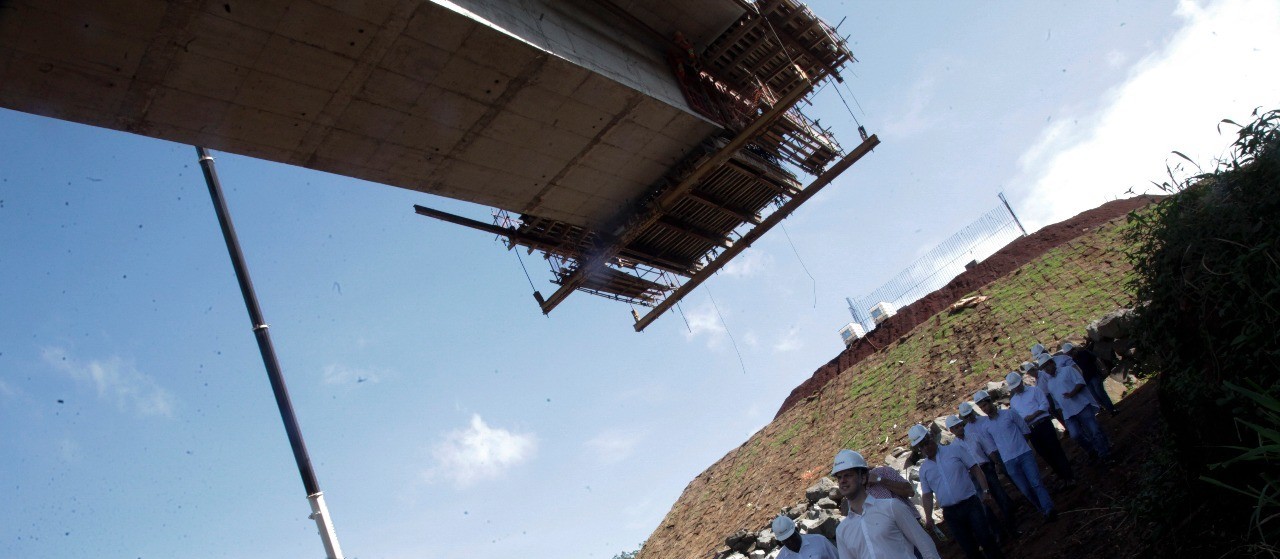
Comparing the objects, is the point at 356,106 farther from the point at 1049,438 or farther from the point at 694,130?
the point at 1049,438

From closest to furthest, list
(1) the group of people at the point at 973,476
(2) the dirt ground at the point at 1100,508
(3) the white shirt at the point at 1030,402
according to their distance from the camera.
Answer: (1) the group of people at the point at 973,476 → (2) the dirt ground at the point at 1100,508 → (3) the white shirt at the point at 1030,402

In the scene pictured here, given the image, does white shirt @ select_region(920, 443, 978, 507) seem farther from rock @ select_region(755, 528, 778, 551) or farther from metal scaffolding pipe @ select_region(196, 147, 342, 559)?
metal scaffolding pipe @ select_region(196, 147, 342, 559)

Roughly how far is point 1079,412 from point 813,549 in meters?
5.54

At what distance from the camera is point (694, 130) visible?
12.3m

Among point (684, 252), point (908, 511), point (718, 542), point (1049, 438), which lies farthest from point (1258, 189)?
point (718, 542)

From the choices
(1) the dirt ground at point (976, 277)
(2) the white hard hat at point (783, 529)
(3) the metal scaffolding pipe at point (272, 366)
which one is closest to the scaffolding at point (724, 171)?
(3) the metal scaffolding pipe at point (272, 366)

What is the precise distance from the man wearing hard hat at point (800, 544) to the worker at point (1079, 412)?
512cm

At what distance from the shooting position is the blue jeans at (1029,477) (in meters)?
8.98

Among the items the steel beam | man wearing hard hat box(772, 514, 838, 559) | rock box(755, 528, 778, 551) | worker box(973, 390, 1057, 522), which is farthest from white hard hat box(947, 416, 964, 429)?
man wearing hard hat box(772, 514, 838, 559)

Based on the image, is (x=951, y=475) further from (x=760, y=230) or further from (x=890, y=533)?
(x=760, y=230)

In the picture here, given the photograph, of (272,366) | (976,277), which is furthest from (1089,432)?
(976,277)

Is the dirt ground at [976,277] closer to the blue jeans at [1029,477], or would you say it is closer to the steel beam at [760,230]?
the steel beam at [760,230]

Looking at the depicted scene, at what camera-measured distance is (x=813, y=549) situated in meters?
6.36

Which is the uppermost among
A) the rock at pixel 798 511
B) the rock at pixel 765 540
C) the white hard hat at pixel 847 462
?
the white hard hat at pixel 847 462
